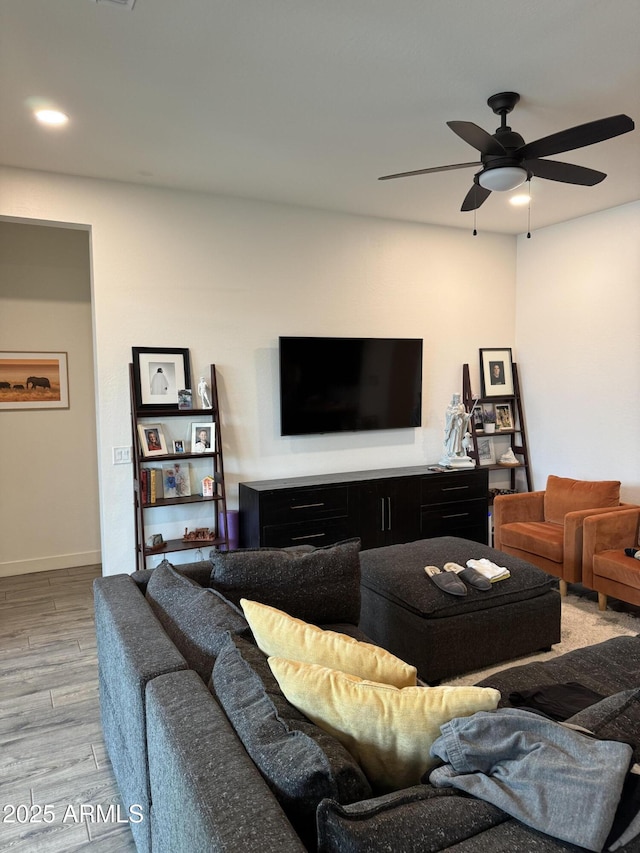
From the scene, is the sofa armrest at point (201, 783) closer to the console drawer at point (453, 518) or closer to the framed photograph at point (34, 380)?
the console drawer at point (453, 518)

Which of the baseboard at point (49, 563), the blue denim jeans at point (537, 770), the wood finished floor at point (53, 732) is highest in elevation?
the blue denim jeans at point (537, 770)

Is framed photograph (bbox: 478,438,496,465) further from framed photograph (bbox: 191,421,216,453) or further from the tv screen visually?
framed photograph (bbox: 191,421,216,453)

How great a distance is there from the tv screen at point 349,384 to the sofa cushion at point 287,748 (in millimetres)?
3185

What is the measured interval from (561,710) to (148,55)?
294 centimetres

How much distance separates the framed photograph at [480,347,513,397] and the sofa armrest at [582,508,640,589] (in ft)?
6.17

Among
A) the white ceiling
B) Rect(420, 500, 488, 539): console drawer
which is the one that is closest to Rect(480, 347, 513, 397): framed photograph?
Rect(420, 500, 488, 539): console drawer

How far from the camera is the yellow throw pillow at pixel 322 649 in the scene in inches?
58.5

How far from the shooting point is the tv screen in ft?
15.1

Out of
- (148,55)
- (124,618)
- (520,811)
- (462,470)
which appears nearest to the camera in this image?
(520,811)

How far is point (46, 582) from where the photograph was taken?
4.57 meters

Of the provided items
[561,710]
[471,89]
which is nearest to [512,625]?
[561,710]

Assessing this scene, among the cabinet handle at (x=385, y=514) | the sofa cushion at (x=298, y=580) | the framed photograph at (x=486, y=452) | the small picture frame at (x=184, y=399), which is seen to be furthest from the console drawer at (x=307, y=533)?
the framed photograph at (x=486, y=452)

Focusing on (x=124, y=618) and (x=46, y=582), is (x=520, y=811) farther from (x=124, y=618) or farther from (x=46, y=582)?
(x=46, y=582)

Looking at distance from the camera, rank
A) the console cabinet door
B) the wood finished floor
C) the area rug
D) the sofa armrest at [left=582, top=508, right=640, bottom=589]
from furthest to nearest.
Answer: the console cabinet door → the sofa armrest at [left=582, top=508, right=640, bottom=589] → the area rug → the wood finished floor
